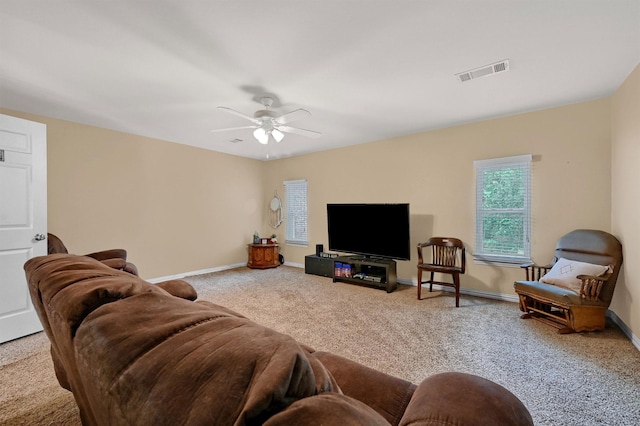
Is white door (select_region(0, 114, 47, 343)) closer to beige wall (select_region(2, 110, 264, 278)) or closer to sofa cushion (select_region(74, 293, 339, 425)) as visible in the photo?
beige wall (select_region(2, 110, 264, 278))

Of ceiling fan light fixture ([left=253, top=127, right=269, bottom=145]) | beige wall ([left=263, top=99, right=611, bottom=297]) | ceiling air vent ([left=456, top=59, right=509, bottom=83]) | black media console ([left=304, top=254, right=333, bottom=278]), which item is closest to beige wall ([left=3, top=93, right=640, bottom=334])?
beige wall ([left=263, top=99, right=611, bottom=297])

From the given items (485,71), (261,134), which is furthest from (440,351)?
(261,134)

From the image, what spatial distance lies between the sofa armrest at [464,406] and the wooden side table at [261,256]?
5380 mm

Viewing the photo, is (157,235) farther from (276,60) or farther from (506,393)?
(506,393)

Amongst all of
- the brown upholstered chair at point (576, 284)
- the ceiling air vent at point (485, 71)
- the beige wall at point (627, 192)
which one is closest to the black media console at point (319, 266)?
the brown upholstered chair at point (576, 284)

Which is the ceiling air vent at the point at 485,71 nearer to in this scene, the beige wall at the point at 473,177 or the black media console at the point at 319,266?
the beige wall at the point at 473,177

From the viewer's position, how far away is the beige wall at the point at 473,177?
3256 millimetres

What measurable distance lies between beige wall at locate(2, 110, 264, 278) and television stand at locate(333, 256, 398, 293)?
259cm

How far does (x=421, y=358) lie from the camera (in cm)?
231

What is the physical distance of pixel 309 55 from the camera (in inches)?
89.8

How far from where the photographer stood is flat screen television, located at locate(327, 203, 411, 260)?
4238mm

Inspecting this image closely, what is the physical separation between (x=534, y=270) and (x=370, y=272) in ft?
7.38

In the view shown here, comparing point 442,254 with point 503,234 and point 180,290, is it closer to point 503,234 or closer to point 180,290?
point 503,234

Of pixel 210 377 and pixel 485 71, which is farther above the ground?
pixel 485 71
